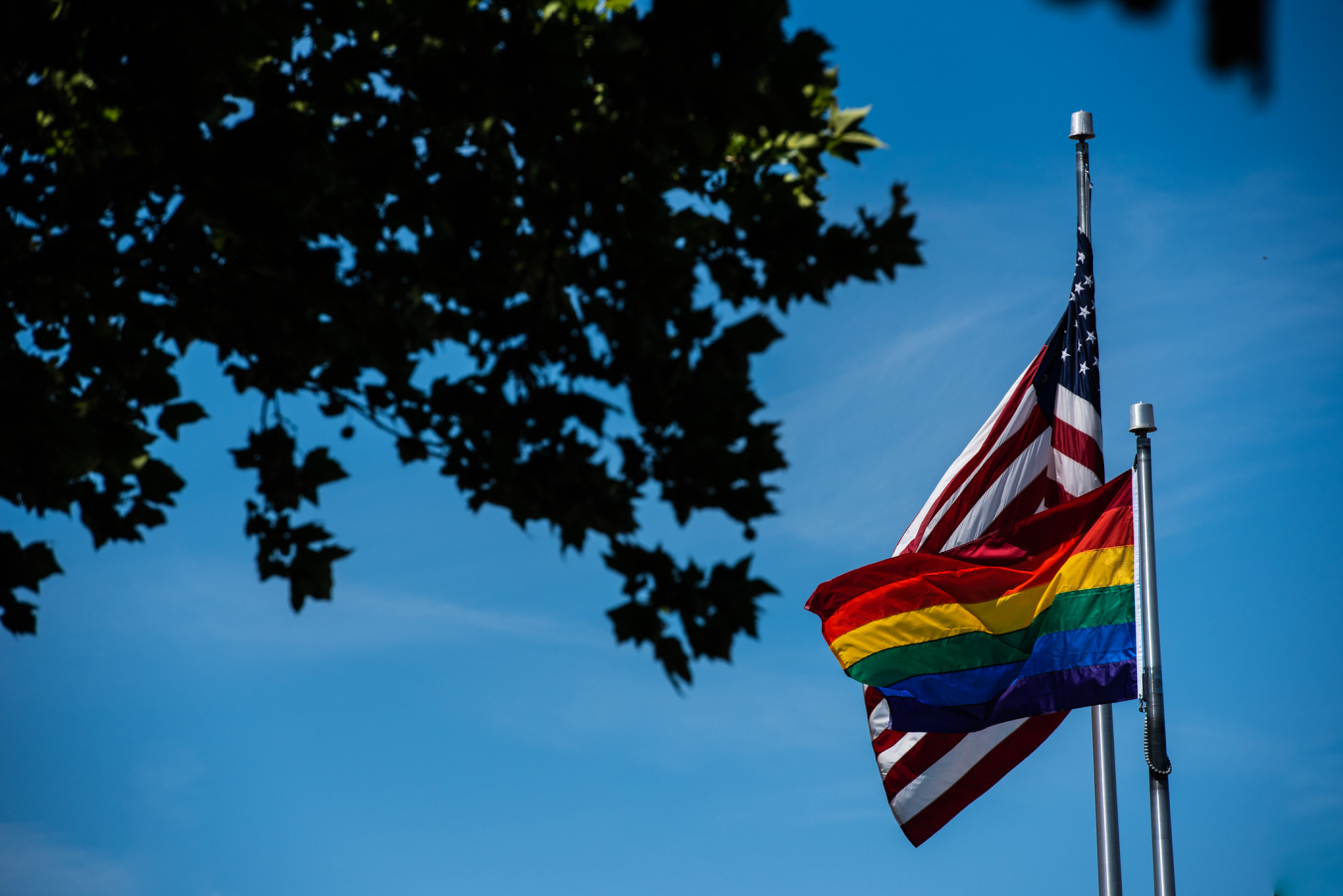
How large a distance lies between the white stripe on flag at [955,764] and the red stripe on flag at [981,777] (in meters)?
0.04

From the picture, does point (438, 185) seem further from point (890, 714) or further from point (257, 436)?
point (890, 714)

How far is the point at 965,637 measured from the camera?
38.7 feet

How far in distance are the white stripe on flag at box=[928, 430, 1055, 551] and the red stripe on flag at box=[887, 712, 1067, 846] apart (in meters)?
1.89

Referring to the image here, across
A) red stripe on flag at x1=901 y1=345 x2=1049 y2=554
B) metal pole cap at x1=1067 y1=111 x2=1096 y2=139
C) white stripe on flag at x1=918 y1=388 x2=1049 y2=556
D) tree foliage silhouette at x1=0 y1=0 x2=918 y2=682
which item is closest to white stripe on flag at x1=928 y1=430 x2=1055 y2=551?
white stripe on flag at x1=918 y1=388 x2=1049 y2=556

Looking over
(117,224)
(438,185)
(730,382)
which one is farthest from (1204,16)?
(117,224)

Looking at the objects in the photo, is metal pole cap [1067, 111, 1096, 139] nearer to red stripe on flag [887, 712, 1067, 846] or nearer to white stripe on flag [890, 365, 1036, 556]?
white stripe on flag [890, 365, 1036, 556]

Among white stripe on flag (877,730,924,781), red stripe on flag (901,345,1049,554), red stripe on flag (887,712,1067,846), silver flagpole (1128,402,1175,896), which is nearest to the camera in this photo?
silver flagpole (1128,402,1175,896)

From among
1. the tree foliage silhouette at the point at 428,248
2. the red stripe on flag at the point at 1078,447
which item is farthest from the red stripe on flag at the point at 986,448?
the tree foliage silhouette at the point at 428,248

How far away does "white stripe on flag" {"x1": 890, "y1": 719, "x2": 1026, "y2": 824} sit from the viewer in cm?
1198

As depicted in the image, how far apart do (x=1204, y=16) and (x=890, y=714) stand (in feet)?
37.4

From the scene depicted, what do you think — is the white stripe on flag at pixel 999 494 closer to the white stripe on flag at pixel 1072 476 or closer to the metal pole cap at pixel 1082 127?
the white stripe on flag at pixel 1072 476

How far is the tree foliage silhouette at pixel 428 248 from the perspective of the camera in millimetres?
5164

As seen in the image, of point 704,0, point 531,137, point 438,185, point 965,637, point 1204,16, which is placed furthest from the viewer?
point 965,637

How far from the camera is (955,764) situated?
1202cm
